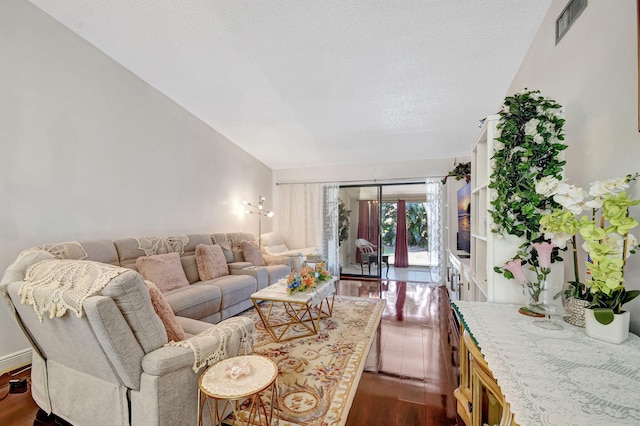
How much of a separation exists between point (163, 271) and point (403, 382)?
Answer: 2.56 metres

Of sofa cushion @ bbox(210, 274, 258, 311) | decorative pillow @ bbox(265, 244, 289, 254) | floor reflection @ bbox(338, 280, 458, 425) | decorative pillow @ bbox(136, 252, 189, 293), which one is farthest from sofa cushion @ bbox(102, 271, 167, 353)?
decorative pillow @ bbox(265, 244, 289, 254)

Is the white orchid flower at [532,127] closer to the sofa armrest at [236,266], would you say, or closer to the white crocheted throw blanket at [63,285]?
the white crocheted throw blanket at [63,285]

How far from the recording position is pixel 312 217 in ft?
19.4

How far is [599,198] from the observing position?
101 cm

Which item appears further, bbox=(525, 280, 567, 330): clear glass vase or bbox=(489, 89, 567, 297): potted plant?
bbox=(489, 89, 567, 297): potted plant

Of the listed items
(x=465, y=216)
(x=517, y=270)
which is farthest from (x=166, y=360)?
(x=465, y=216)

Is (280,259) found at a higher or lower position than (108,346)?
lower

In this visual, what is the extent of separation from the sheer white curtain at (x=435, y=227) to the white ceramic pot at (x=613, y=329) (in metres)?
4.27

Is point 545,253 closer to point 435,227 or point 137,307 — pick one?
point 137,307

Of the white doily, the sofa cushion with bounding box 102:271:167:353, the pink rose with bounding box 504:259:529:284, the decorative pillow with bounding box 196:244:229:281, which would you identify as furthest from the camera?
the decorative pillow with bounding box 196:244:229:281

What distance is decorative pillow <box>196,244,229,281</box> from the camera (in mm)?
3414

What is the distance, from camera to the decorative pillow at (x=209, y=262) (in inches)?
134

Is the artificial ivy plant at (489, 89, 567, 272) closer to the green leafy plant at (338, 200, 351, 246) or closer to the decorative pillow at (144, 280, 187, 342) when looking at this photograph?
the decorative pillow at (144, 280, 187, 342)

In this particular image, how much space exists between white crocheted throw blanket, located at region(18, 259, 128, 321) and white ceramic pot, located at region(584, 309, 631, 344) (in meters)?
1.95
